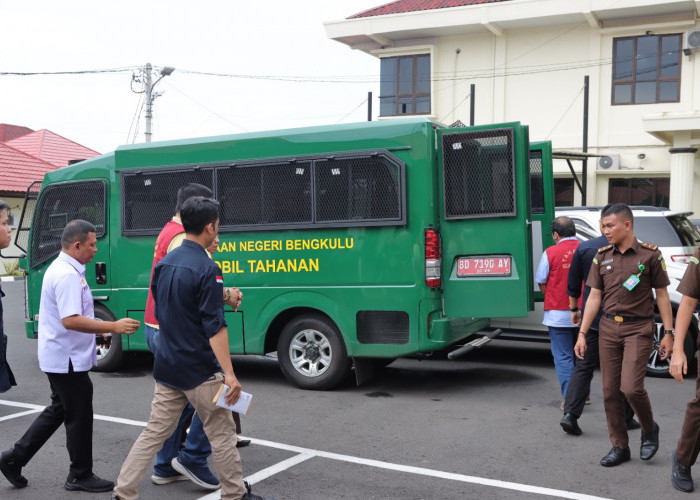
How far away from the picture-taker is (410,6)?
2402cm

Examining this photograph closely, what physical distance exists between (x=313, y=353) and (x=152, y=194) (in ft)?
8.55

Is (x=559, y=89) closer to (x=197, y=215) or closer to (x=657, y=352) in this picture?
(x=657, y=352)

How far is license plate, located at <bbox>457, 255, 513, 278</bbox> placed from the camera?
23.4ft

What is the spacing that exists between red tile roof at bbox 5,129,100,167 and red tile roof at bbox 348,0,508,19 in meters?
14.4

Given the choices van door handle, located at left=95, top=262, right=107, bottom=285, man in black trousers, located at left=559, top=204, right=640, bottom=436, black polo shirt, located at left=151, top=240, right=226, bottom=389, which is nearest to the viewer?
black polo shirt, located at left=151, top=240, right=226, bottom=389

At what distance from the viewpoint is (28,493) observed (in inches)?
185

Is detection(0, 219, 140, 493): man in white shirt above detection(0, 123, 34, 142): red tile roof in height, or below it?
below

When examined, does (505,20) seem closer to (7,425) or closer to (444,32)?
(444,32)

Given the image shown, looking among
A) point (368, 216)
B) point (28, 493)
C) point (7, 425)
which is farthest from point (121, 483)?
point (368, 216)

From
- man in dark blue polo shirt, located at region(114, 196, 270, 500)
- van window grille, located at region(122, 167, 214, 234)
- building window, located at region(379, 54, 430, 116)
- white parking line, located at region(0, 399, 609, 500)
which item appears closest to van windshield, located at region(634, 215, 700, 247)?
white parking line, located at region(0, 399, 609, 500)

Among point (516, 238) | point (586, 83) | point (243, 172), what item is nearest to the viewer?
point (516, 238)

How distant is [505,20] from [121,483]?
2001 centimetres

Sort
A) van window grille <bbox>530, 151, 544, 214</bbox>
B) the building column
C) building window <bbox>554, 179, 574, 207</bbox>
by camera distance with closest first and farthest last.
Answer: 1. van window grille <bbox>530, 151, 544, 214</bbox>
2. the building column
3. building window <bbox>554, 179, 574, 207</bbox>

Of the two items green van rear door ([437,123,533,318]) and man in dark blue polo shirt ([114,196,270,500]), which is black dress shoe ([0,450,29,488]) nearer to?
man in dark blue polo shirt ([114,196,270,500])
